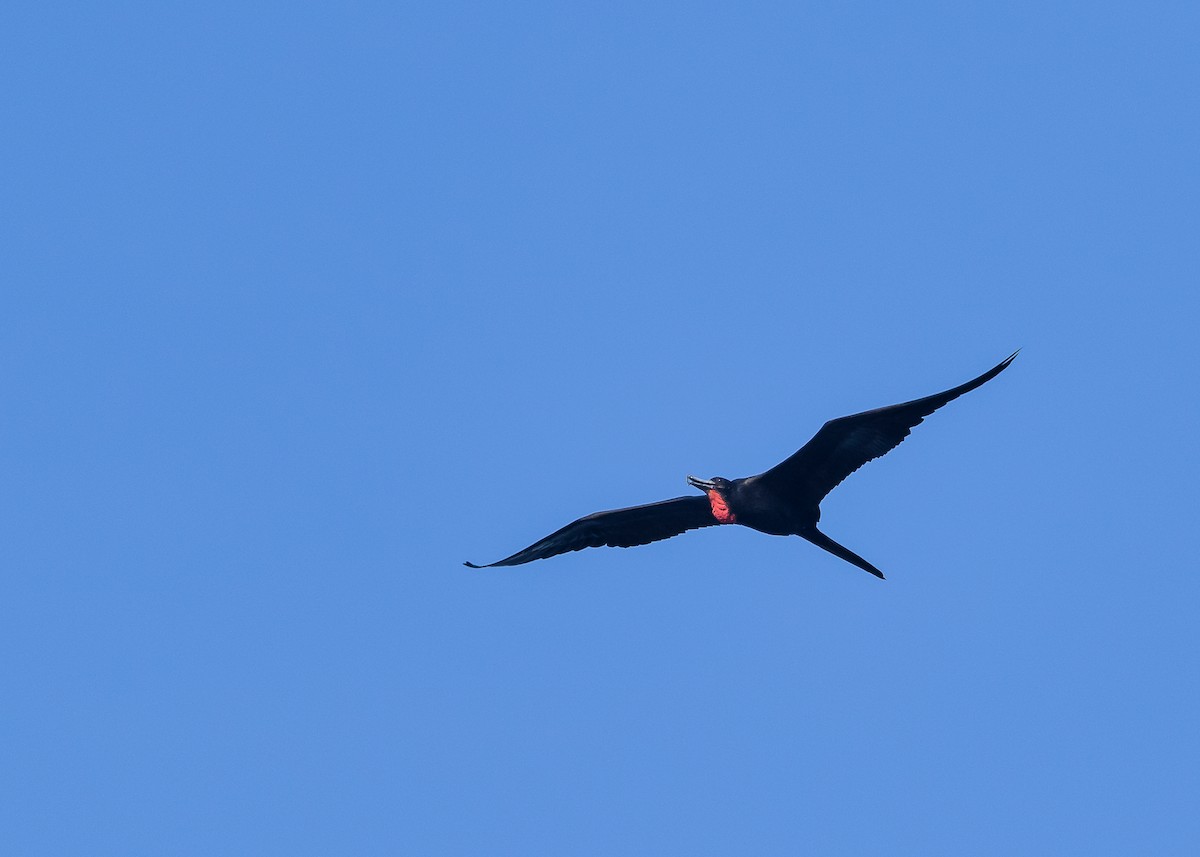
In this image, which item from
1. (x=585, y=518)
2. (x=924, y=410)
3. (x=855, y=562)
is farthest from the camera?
(x=585, y=518)

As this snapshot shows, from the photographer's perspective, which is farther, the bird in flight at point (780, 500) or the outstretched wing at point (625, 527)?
the outstretched wing at point (625, 527)

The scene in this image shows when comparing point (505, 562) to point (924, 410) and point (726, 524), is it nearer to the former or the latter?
point (726, 524)

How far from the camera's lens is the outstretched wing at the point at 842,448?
18.9 m

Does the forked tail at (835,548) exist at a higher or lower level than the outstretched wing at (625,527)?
lower

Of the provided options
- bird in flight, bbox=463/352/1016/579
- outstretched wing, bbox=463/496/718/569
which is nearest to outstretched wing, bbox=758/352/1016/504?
bird in flight, bbox=463/352/1016/579

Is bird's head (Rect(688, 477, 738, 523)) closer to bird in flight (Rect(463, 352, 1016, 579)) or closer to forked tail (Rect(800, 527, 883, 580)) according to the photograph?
bird in flight (Rect(463, 352, 1016, 579))

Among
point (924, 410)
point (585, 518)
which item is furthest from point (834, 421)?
point (585, 518)

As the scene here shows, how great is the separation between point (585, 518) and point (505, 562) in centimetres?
120

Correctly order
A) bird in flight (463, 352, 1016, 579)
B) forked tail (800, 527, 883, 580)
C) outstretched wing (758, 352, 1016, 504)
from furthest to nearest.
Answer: forked tail (800, 527, 883, 580)
bird in flight (463, 352, 1016, 579)
outstretched wing (758, 352, 1016, 504)

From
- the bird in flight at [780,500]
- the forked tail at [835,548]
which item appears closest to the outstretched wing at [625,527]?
the bird in flight at [780,500]

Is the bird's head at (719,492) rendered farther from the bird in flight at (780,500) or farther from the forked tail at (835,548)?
the forked tail at (835,548)

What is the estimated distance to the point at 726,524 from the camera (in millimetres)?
21219

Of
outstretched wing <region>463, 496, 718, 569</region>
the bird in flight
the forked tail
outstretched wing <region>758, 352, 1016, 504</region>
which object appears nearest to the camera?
outstretched wing <region>758, 352, 1016, 504</region>

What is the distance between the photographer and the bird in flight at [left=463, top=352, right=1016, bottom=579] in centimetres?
1923
